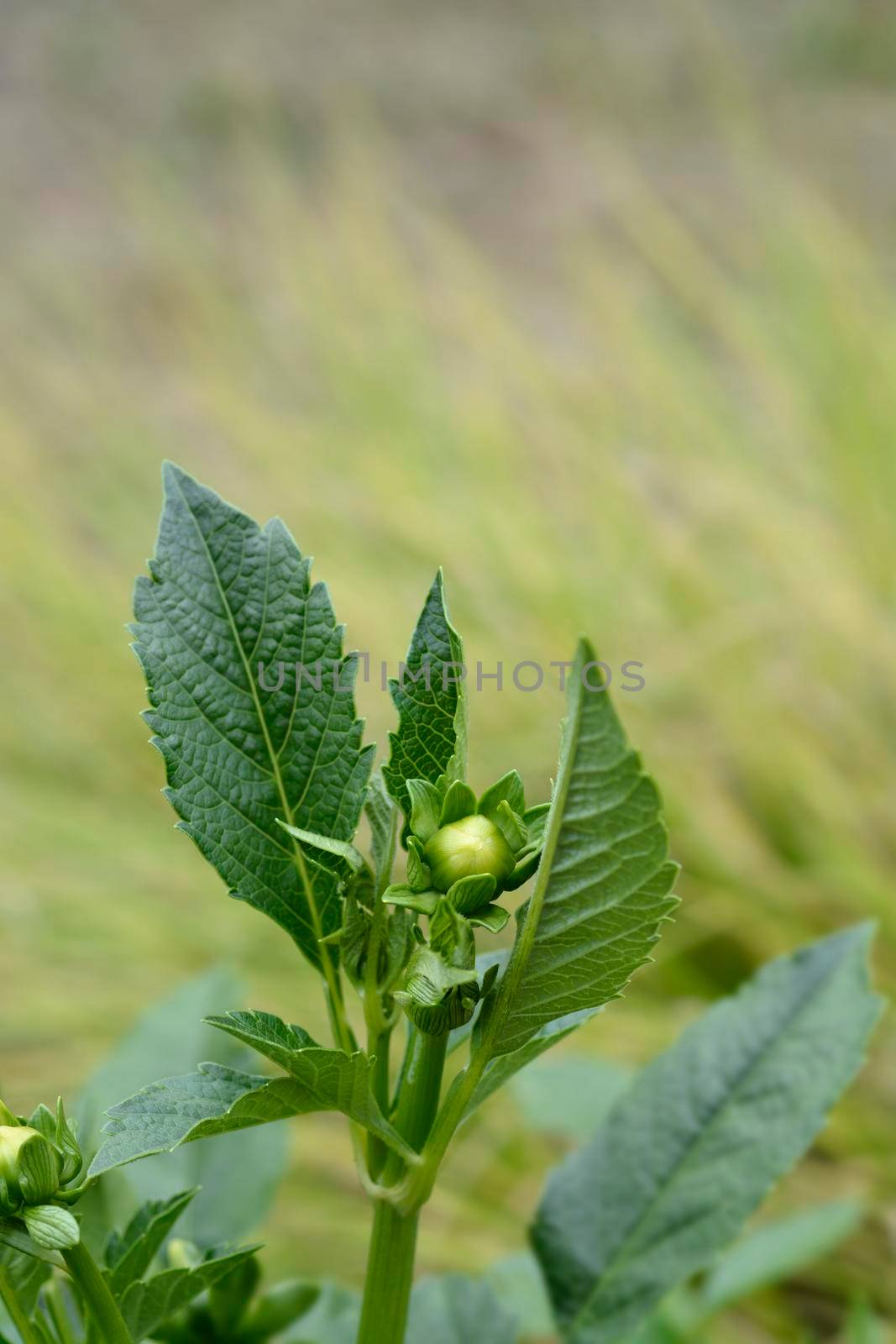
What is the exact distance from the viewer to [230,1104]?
0.23m

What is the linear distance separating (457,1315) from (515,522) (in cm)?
159

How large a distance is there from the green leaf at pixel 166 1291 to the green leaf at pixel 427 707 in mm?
96

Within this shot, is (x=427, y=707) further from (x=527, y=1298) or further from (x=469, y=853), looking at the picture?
(x=527, y=1298)

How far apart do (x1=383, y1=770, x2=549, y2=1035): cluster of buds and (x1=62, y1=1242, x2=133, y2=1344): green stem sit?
0.23ft

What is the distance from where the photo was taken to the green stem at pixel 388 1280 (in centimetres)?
25

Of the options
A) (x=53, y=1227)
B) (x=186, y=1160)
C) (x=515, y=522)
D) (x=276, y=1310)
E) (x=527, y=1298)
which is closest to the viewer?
(x=53, y=1227)

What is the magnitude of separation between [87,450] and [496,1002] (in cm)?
231

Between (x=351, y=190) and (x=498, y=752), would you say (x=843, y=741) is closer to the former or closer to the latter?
(x=498, y=752)

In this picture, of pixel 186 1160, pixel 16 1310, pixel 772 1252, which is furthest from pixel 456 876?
pixel 772 1252

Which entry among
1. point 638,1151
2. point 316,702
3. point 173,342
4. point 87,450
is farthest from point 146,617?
point 173,342

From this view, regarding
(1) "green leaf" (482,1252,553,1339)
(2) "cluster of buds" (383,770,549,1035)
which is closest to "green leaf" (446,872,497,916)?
(2) "cluster of buds" (383,770,549,1035)

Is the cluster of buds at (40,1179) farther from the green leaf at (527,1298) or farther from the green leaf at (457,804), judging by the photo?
the green leaf at (527,1298)

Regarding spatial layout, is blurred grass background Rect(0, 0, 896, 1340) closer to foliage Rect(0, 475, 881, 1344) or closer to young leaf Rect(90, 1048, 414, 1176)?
foliage Rect(0, 475, 881, 1344)

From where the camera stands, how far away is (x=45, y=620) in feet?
6.70
